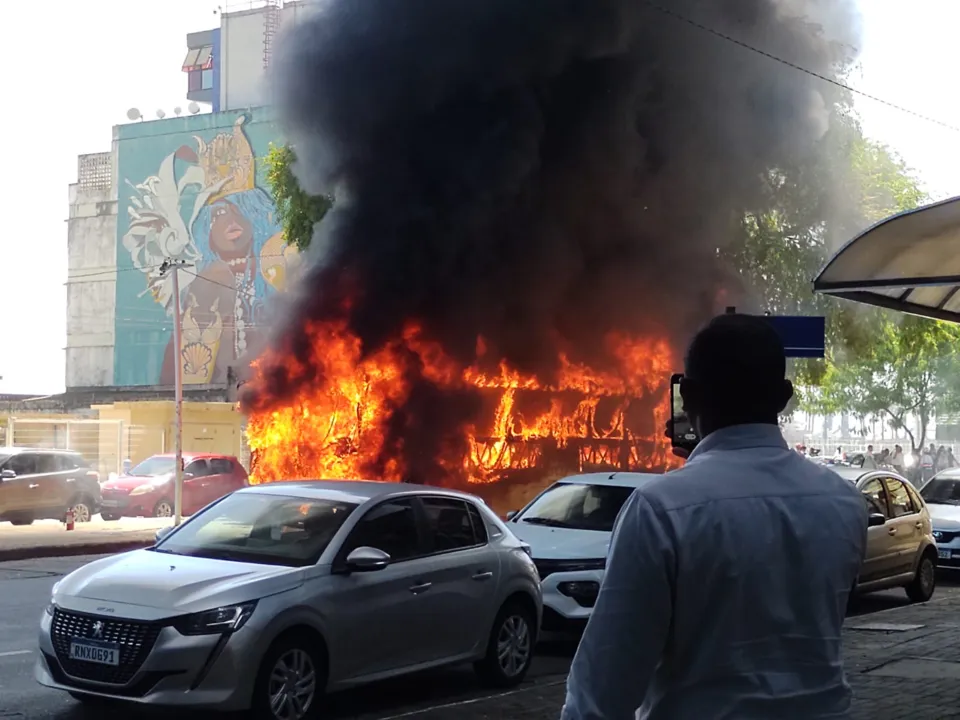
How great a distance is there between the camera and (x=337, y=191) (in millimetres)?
23781

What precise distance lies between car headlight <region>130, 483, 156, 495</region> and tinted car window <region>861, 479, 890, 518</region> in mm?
17448

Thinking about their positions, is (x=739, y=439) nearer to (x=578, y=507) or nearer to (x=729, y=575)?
(x=729, y=575)

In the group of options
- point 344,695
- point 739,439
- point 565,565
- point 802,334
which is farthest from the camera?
point 565,565

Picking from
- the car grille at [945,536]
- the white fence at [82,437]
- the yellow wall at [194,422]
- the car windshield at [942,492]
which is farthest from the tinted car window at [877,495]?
the yellow wall at [194,422]

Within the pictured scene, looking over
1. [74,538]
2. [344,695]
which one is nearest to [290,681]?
[344,695]

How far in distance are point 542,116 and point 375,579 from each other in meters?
17.2

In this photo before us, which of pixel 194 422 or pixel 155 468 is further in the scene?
pixel 194 422

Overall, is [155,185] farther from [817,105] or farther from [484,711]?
[484,711]

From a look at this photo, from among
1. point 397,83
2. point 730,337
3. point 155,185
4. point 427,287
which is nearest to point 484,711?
point 730,337

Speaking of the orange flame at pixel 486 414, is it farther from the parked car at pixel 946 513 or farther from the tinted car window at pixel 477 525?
the tinted car window at pixel 477 525

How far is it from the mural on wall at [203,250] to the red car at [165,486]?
2470 centimetres

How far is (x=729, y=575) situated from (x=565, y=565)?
8.44 meters

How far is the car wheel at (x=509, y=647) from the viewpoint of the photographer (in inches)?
344

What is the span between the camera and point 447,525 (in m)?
8.68
